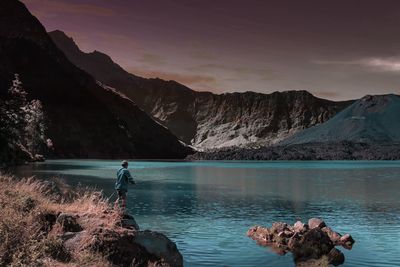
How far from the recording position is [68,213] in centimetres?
2097

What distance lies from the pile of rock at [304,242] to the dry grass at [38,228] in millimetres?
12732

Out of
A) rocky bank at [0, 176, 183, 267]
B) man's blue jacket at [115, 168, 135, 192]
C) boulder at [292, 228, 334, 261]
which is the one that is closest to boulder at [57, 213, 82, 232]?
rocky bank at [0, 176, 183, 267]

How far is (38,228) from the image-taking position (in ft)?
60.3

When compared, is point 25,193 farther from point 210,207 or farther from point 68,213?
point 210,207

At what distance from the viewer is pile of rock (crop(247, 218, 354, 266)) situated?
2838cm

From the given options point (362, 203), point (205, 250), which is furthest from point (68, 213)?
point (362, 203)

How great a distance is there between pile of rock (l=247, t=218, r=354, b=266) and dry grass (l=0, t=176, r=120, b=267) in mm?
12732

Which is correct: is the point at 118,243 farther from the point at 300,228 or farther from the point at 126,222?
the point at 300,228

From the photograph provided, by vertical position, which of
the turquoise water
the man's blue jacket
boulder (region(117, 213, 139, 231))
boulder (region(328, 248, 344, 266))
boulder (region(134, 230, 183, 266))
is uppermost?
the man's blue jacket

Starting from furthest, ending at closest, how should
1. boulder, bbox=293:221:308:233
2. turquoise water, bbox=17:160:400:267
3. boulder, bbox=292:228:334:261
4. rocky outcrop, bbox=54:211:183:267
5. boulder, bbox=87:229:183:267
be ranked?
boulder, bbox=293:221:308:233
turquoise water, bbox=17:160:400:267
boulder, bbox=292:228:334:261
boulder, bbox=87:229:183:267
rocky outcrop, bbox=54:211:183:267

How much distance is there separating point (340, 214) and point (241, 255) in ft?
85.6

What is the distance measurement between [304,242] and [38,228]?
57.5 feet

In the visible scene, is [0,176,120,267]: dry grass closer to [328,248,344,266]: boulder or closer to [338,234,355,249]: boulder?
[328,248,344,266]: boulder

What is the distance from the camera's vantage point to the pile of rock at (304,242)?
93.1 feet
